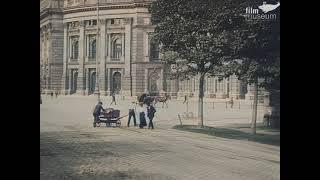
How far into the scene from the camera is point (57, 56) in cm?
708

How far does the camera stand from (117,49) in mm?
7023

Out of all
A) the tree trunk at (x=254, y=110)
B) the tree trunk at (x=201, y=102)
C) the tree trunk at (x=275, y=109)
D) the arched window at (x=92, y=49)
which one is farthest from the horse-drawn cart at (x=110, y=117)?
the tree trunk at (x=275, y=109)

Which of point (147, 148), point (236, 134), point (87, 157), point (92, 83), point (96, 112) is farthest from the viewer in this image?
point (92, 83)

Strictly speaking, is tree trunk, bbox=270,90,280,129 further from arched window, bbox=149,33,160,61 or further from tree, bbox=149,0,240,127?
arched window, bbox=149,33,160,61

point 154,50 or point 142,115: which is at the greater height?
point 154,50

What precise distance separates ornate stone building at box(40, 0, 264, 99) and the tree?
13 cm

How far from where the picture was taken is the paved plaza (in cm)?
661

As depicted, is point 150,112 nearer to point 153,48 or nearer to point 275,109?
point 153,48

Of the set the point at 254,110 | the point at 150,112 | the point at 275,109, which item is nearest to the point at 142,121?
the point at 150,112

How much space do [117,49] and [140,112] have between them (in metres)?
1.05

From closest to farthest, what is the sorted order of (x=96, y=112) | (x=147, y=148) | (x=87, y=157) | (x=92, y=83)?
(x=87, y=157)
(x=147, y=148)
(x=96, y=112)
(x=92, y=83)

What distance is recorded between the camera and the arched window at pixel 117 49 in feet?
22.9
